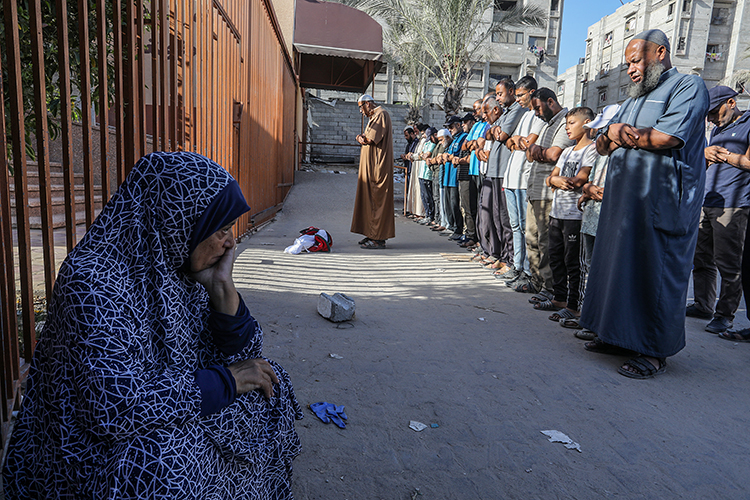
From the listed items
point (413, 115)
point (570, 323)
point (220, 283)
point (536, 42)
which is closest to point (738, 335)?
point (570, 323)

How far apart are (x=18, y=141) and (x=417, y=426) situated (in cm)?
196

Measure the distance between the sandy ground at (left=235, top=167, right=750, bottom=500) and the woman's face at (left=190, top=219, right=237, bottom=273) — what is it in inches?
38.2

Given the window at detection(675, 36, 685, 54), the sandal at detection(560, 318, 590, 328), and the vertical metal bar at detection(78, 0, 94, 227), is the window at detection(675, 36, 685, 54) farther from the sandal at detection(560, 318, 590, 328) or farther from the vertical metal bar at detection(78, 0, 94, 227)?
the vertical metal bar at detection(78, 0, 94, 227)

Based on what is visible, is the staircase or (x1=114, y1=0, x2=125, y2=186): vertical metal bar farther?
the staircase

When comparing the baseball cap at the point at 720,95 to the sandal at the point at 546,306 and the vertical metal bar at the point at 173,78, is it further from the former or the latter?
the vertical metal bar at the point at 173,78

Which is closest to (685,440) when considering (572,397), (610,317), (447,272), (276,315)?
(572,397)

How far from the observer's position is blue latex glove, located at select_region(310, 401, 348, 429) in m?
2.36

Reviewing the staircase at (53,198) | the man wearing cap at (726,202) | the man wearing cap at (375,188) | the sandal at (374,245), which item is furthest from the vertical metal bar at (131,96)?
the sandal at (374,245)

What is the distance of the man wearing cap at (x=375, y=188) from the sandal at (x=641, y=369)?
460 cm

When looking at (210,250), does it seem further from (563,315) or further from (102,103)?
(563,315)

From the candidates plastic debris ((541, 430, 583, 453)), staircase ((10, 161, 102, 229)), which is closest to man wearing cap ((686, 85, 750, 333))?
plastic debris ((541, 430, 583, 453))

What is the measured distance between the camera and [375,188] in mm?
7266

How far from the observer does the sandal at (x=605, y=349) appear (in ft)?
11.0

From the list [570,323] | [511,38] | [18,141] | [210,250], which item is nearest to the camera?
[210,250]
